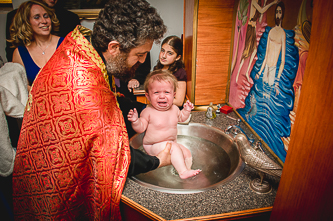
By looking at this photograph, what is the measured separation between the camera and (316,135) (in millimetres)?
496

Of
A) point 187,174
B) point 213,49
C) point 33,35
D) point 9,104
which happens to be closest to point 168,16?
point 213,49

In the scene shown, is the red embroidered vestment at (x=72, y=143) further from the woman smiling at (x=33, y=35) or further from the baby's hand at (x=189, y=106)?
the woman smiling at (x=33, y=35)

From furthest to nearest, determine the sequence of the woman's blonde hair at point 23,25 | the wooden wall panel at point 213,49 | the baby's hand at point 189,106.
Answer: the woman's blonde hair at point 23,25, the wooden wall panel at point 213,49, the baby's hand at point 189,106

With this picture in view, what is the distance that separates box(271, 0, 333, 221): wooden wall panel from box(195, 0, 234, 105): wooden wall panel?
1221 millimetres

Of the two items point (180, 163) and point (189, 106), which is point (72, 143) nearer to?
point (180, 163)

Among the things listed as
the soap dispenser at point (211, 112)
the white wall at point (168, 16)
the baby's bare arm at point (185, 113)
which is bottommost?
the soap dispenser at point (211, 112)

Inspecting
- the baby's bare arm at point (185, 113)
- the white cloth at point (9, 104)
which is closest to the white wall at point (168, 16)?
the white cloth at point (9, 104)

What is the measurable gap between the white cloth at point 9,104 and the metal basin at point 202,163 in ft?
2.86

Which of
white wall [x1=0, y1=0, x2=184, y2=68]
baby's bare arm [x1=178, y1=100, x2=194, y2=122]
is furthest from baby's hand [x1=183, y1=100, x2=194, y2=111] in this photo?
white wall [x1=0, y1=0, x2=184, y2=68]

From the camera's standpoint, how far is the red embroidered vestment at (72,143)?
33.9 inches

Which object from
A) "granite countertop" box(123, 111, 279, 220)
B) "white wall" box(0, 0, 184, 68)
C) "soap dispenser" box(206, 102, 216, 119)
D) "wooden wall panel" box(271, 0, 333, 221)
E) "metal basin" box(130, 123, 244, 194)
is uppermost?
"white wall" box(0, 0, 184, 68)

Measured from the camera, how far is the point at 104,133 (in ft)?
2.93

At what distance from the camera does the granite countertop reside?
843 millimetres

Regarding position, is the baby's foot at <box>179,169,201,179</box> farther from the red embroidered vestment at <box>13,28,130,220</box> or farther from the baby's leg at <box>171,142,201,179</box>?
the red embroidered vestment at <box>13,28,130,220</box>
